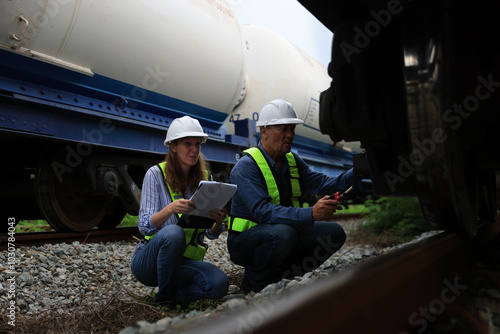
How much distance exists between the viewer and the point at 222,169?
262 inches

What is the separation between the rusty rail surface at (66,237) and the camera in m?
4.30

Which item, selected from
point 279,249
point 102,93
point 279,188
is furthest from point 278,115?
point 102,93

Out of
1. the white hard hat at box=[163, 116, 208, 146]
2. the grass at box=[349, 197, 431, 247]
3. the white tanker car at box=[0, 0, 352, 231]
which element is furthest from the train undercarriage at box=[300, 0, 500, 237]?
the grass at box=[349, 197, 431, 247]

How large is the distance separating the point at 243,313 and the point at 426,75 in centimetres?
114

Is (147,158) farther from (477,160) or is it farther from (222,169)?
(477,160)

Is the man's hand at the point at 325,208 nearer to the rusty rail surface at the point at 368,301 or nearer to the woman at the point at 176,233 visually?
the woman at the point at 176,233

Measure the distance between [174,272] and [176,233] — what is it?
26 cm

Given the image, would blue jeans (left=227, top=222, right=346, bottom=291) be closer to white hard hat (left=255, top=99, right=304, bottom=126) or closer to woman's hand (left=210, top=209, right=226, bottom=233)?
woman's hand (left=210, top=209, right=226, bottom=233)

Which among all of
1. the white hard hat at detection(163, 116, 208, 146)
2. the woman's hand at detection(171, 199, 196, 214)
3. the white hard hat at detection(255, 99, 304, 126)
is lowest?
the woman's hand at detection(171, 199, 196, 214)

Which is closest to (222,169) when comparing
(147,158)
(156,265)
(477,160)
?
(147,158)

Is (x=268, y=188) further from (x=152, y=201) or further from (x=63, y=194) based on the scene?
(x=63, y=194)

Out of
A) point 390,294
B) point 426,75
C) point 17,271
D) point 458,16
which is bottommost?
point 17,271

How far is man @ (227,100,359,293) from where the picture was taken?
9.15 feet

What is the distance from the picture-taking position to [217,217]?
2.73 metres
